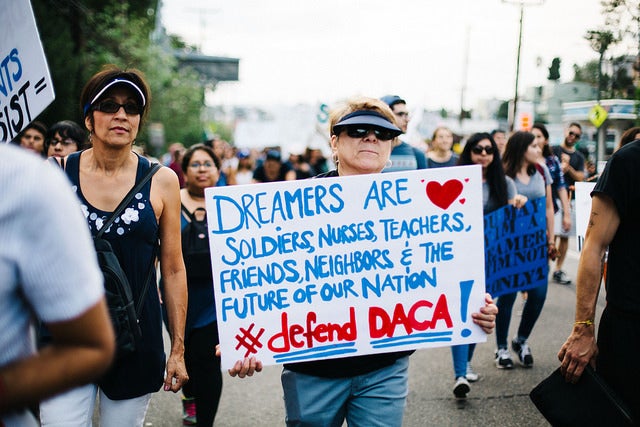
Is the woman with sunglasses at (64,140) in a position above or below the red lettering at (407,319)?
above

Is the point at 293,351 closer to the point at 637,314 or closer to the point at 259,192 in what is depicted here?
the point at 259,192

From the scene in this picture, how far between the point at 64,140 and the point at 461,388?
3.46 m

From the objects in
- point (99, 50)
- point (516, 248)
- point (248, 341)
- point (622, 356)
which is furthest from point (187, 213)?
point (99, 50)

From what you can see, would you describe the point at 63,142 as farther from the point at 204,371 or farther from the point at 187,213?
the point at 204,371

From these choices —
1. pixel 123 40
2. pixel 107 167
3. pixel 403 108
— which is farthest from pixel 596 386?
pixel 123 40

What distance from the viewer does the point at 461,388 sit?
15.3 ft

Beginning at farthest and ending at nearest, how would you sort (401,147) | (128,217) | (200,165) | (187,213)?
(401,147), (200,165), (187,213), (128,217)

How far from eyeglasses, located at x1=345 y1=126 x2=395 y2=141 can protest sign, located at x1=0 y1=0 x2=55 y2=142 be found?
1.53 meters

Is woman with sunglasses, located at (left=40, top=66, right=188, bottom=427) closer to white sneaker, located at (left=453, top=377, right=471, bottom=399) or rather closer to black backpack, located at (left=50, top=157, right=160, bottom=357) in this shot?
black backpack, located at (left=50, top=157, right=160, bottom=357)

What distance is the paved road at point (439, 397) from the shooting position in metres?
4.43

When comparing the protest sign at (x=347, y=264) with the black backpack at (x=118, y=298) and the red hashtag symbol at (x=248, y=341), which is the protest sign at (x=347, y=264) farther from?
the black backpack at (x=118, y=298)

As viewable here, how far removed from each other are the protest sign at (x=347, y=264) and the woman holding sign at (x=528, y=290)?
269 cm

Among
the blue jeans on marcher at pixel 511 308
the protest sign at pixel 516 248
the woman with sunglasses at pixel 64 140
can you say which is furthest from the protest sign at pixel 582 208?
the woman with sunglasses at pixel 64 140

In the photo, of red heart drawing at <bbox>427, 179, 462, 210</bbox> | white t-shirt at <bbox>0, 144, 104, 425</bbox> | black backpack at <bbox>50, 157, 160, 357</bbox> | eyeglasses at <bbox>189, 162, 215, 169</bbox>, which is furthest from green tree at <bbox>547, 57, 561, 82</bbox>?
white t-shirt at <bbox>0, 144, 104, 425</bbox>
